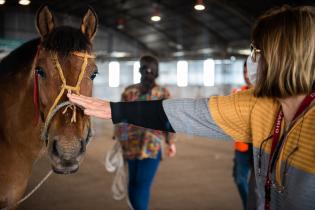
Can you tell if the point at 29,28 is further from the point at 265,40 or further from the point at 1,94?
the point at 265,40

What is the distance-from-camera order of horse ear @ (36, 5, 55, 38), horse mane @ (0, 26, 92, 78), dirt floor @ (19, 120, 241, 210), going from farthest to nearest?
dirt floor @ (19, 120, 241, 210), horse ear @ (36, 5, 55, 38), horse mane @ (0, 26, 92, 78)

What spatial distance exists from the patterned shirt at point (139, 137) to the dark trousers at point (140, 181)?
0.08 m

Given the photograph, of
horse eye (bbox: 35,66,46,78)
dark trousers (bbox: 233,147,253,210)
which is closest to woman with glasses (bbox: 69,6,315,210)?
horse eye (bbox: 35,66,46,78)

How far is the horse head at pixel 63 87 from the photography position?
1618mm

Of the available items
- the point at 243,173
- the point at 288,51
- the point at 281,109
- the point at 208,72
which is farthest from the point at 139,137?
the point at 208,72

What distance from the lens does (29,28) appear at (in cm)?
1883

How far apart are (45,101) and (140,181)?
5.74 feet

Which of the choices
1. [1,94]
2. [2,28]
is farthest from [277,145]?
[2,28]

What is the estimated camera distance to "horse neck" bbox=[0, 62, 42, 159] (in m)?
2.04

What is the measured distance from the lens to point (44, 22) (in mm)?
1957

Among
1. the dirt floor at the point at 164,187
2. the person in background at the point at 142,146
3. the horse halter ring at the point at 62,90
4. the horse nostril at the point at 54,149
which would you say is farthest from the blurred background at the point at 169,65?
the horse nostril at the point at 54,149

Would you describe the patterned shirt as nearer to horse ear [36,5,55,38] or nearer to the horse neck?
the horse neck

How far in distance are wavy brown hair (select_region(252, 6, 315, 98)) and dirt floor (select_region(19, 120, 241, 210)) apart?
3217mm

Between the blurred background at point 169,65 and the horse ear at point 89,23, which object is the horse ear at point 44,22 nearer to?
the horse ear at point 89,23
